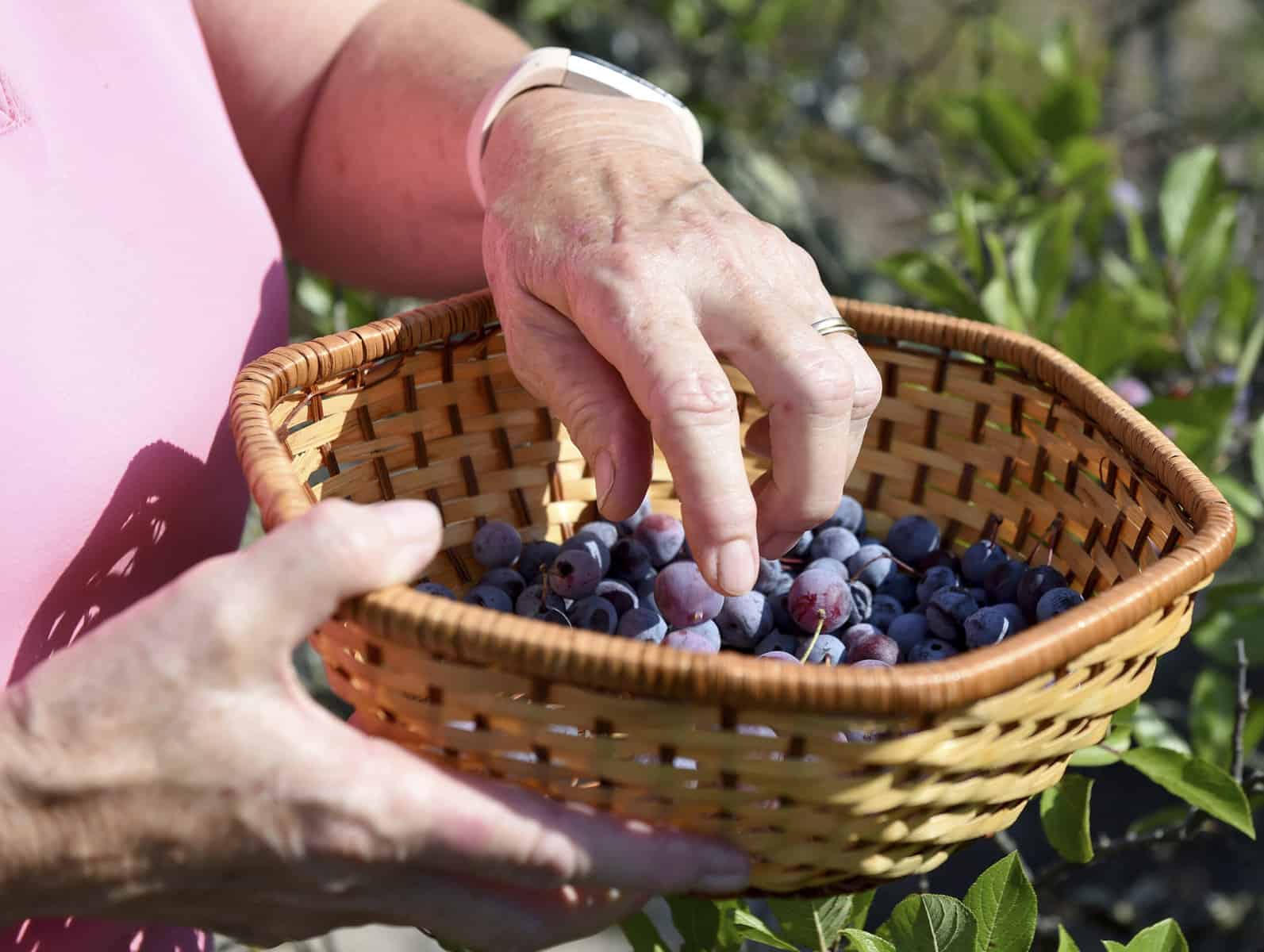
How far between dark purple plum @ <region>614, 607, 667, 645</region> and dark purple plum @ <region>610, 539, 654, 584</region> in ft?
0.24

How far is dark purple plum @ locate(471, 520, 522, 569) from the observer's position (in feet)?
3.32

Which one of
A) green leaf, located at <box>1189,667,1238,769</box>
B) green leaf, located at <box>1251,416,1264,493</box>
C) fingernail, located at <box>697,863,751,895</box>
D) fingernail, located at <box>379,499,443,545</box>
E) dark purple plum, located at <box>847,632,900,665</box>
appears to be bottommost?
green leaf, located at <box>1189,667,1238,769</box>

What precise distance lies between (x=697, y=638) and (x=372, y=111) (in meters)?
0.65

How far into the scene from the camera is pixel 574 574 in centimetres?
95

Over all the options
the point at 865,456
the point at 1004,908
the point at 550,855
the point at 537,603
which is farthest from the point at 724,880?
the point at 865,456

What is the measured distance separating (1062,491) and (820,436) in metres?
0.30

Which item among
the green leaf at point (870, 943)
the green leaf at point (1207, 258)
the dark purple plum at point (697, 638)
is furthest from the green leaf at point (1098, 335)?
the green leaf at point (870, 943)

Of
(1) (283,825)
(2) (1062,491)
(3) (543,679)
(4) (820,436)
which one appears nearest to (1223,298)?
(2) (1062,491)

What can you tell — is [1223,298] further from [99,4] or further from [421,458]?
[99,4]

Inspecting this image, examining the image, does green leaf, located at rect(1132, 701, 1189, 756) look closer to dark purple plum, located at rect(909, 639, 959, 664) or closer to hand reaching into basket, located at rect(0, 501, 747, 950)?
dark purple plum, located at rect(909, 639, 959, 664)

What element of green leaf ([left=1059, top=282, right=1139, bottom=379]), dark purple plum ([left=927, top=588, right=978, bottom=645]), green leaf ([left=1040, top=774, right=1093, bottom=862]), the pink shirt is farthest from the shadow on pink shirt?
green leaf ([left=1059, top=282, right=1139, bottom=379])

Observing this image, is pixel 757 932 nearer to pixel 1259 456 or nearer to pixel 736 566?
pixel 736 566

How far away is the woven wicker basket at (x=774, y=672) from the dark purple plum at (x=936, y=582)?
0.09 metres

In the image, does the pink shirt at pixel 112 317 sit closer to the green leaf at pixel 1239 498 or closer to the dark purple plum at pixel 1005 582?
the dark purple plum at pixel 1005 582
